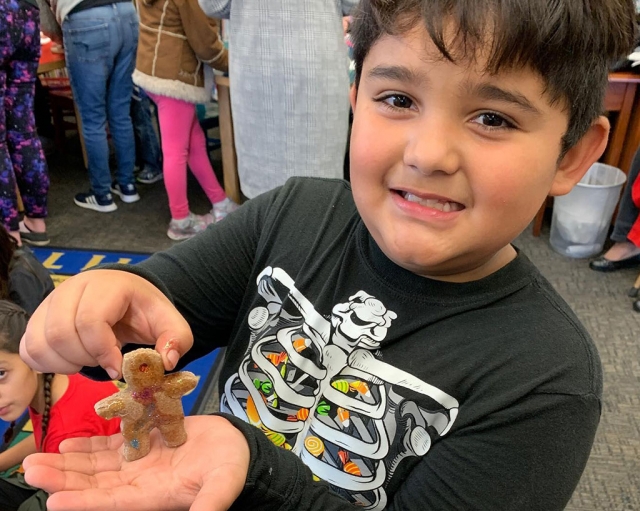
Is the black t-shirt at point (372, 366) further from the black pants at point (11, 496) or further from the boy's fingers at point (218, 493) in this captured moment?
the black pants at point (11, 496)

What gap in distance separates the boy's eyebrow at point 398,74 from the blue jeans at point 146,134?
267 centimetres

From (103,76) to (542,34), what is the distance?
238 centimetres

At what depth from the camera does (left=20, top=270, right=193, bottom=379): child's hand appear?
1.82 feet

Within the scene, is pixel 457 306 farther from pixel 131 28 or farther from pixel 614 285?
pixel 131 28

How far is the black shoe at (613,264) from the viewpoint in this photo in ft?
7.36

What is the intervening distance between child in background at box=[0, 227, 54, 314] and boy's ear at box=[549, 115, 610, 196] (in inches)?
51.4

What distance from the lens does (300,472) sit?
1.95 feet

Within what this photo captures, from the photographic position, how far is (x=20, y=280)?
1488 mm

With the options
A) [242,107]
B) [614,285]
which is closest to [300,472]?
[242,107]

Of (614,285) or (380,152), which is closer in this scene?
(380,152)

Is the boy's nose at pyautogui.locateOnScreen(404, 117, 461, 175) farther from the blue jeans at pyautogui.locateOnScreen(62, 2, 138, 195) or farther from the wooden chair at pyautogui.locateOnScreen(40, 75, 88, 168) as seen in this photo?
the wooden chair at pyautogui.locateOnScreen(40, 75, 88, 168)

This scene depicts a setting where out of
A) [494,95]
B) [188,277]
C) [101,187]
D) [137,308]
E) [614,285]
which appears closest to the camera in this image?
[494,95]

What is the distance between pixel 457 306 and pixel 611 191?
1868 mm

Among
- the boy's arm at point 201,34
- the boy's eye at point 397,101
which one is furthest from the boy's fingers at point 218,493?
the boy's arm at point 201,34
